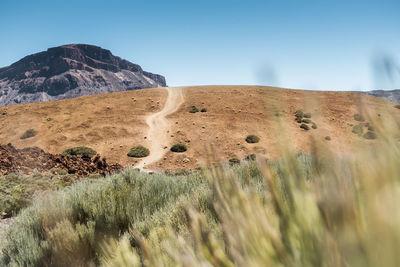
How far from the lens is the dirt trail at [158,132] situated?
2508 centimetres

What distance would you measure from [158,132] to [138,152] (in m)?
6.62

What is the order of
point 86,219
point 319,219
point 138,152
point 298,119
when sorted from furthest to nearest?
point 298,119 → point 138,152 → point 86,219 → point 319,219

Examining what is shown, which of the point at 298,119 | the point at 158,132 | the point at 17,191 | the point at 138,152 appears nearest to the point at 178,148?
the point at 138,152

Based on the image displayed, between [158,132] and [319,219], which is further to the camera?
[158,132]

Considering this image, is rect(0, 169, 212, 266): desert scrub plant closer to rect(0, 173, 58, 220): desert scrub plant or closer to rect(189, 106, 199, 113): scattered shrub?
rect(0, 173, 58, 220): desert scrub plant

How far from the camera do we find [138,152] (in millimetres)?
25719

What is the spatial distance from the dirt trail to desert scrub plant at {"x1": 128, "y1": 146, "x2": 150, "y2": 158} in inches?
20.4

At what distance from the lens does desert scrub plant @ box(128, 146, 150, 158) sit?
25.4 m

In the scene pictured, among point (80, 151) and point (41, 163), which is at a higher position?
point (41, 163)

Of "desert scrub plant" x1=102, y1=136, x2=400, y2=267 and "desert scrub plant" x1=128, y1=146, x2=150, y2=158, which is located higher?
"desert scrub plant" x1=102, y1=136, x2=400, y2=267

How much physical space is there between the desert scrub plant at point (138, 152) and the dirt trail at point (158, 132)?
20.4 inches

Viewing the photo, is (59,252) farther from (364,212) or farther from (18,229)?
(364,212)

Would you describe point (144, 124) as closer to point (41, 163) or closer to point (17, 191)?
point (41, 163)

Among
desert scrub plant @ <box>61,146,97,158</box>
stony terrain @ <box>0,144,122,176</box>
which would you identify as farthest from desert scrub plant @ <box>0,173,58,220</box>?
desert scrub plant @ <box>61,146,97,158</box>
